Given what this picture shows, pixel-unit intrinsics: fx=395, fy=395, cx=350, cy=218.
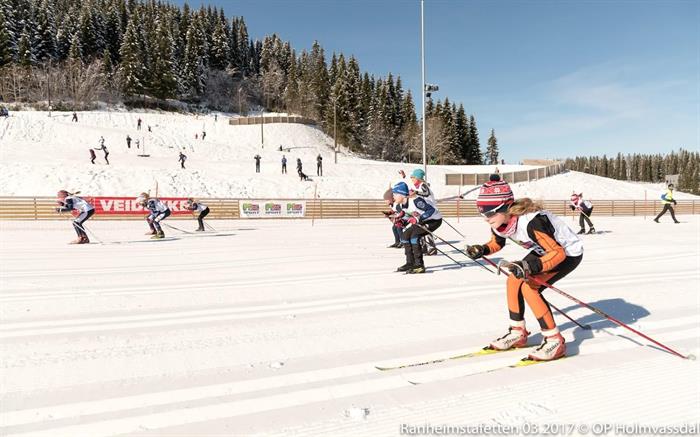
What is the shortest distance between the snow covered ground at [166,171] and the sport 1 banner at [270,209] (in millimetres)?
8041

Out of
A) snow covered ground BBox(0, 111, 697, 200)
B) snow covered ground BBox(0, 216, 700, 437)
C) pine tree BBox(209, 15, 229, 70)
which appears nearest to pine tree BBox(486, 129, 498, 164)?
→ snow covered ground BBox(0, 111, 697, 200)

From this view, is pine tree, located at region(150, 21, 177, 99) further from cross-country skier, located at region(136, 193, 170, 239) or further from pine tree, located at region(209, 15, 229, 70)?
cross-country skier, located at region(136, 193, 170, 239)

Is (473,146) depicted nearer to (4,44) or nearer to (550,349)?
(550,349)

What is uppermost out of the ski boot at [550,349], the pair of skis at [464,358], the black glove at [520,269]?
the black glove at [520,269]

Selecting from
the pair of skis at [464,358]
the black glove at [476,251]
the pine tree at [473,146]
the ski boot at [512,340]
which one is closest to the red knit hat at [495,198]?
the black glove at [476,251]

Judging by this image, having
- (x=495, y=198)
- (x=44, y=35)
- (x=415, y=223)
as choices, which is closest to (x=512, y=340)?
(x=495, y=198)

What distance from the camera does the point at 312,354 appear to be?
3703 millimetres

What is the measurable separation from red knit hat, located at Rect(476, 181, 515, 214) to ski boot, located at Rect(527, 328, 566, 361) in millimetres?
1189

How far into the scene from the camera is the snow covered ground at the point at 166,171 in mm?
30938

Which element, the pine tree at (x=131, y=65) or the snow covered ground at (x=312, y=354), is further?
the pine tree at (x=131, y=65)

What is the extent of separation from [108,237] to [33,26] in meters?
97.1

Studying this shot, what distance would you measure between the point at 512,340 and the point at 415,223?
374 centimetres

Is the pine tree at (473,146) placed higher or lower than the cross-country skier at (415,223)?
higher

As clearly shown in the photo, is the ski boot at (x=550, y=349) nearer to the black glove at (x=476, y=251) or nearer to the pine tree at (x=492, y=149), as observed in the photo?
the black glove at (x=476, y=251)
